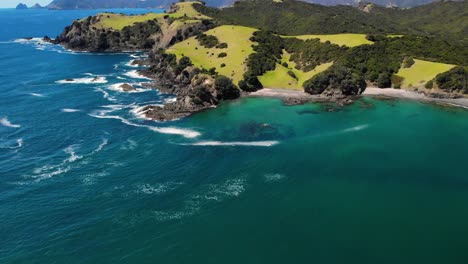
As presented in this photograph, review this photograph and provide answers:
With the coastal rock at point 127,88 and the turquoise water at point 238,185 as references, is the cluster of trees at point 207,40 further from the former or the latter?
the turquoise water at point 238,185

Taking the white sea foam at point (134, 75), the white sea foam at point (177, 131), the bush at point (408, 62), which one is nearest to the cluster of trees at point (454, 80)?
the bush at point (408, 62)

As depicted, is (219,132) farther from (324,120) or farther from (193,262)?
(193,262)

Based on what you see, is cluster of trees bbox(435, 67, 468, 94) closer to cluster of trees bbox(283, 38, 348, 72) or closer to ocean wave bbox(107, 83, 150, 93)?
cluster of trees bbox(283, 38, 348, 72)

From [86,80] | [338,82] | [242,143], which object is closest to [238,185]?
[242,143]

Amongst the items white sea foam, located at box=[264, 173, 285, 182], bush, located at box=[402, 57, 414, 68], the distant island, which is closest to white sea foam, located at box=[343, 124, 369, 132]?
the distant island

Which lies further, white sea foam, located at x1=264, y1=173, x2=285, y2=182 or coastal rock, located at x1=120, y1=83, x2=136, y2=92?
coastal rock, located at x1=120, y1=83, x2=136, y2=92

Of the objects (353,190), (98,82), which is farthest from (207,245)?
(98,82)
